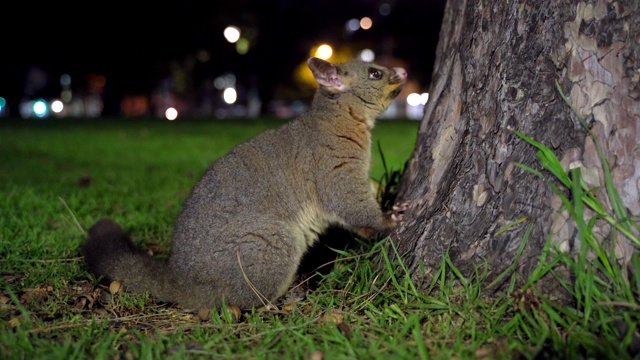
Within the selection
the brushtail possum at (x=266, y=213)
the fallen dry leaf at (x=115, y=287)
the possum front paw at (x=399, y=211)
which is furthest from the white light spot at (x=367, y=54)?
the fallen dry leaf at (x=115, y=287)

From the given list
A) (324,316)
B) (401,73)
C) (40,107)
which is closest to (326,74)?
(401,73)

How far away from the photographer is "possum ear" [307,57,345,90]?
15.4 ft

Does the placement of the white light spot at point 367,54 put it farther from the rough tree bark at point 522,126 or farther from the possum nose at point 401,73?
the rough tree bark at point 522,126

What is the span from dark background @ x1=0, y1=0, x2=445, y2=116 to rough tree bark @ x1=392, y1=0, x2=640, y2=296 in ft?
109

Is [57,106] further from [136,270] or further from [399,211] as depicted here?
[399,211]

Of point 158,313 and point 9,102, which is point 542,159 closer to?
point 158,313

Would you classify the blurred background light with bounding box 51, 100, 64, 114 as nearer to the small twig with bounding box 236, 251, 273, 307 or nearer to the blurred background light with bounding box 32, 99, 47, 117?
the blurred background light with bounding box 32, 99, 47, 117

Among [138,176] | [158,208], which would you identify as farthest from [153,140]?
[158,208]

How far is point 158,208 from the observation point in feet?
21.6

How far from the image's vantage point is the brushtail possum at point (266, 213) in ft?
13.1

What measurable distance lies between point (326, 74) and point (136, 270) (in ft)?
6.35

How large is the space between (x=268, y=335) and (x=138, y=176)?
6231 mm

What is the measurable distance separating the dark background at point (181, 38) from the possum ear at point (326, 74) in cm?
3205

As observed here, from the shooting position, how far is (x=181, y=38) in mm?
36875
